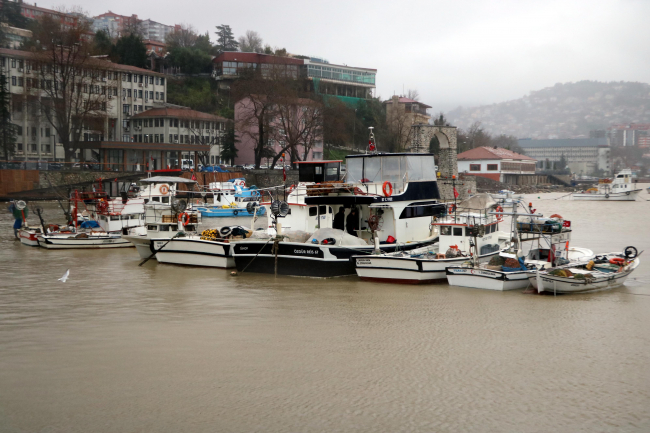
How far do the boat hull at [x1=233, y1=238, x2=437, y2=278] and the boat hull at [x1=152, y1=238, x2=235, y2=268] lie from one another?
86 centimetres

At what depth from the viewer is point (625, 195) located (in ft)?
241

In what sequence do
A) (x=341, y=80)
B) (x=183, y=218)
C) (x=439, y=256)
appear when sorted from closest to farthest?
(x=439, y=256) < (x=183, y=218) < (x=341, y=80)

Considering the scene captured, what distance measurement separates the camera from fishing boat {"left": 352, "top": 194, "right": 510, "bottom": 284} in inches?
751

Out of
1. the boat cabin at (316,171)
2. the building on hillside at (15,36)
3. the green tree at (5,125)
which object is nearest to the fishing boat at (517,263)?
the boat cabin at (316,171)

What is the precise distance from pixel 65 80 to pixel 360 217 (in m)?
47.7

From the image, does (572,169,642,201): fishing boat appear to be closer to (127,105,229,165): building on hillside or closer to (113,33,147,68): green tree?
(127,105,229,165): building on hillside

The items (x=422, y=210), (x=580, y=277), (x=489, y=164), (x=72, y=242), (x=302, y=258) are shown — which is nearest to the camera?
(x=580, y=277)

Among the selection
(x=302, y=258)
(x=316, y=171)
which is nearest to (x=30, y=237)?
(x=316, y=171)

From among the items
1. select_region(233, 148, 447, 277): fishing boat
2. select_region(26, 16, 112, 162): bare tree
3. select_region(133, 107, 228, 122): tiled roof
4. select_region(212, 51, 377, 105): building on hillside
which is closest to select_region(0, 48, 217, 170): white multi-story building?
select_region(26, 16, 112, 162): bare tree

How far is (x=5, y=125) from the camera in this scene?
59.9 m

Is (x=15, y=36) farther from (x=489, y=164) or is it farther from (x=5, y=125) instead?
(x=489, y=164)

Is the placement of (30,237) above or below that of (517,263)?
below

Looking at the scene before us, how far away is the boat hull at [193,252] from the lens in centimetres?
2186

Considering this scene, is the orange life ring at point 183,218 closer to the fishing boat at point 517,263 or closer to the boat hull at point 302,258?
the boat hull at point 302,258
